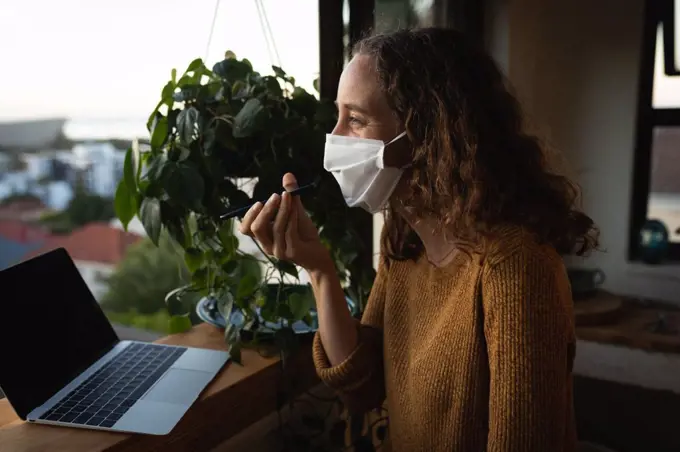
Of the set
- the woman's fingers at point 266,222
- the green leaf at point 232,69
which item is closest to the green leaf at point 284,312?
the woman's fingers at point 266,222

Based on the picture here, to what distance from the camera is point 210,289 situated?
1155mm

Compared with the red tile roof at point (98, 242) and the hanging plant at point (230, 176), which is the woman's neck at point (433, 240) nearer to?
the hanging plant at point (230, 176)

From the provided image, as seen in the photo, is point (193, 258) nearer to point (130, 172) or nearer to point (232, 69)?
point (130, 172)

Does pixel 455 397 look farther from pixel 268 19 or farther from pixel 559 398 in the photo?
pixel 268 19

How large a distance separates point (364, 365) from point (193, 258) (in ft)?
1.23

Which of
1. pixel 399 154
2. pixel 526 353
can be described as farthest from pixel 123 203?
pixel 526 353

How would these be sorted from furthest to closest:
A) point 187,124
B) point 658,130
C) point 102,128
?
1. point 658,130
2. point 102,128
3. point 187,124

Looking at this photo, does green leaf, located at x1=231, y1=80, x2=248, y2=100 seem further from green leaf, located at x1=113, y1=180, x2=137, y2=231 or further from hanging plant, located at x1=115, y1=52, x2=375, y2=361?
green leaf, located at x1=113, y1=180, x2=137, y2=231

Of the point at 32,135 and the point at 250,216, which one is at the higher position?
the point at 32,135

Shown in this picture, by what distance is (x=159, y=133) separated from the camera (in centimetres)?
104

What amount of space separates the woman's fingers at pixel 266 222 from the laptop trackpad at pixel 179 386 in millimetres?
262

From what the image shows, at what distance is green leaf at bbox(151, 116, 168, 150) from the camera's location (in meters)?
1.04

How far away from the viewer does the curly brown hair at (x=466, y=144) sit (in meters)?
0.89

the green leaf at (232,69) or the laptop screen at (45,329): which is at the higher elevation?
the green leaf at (232,69)
